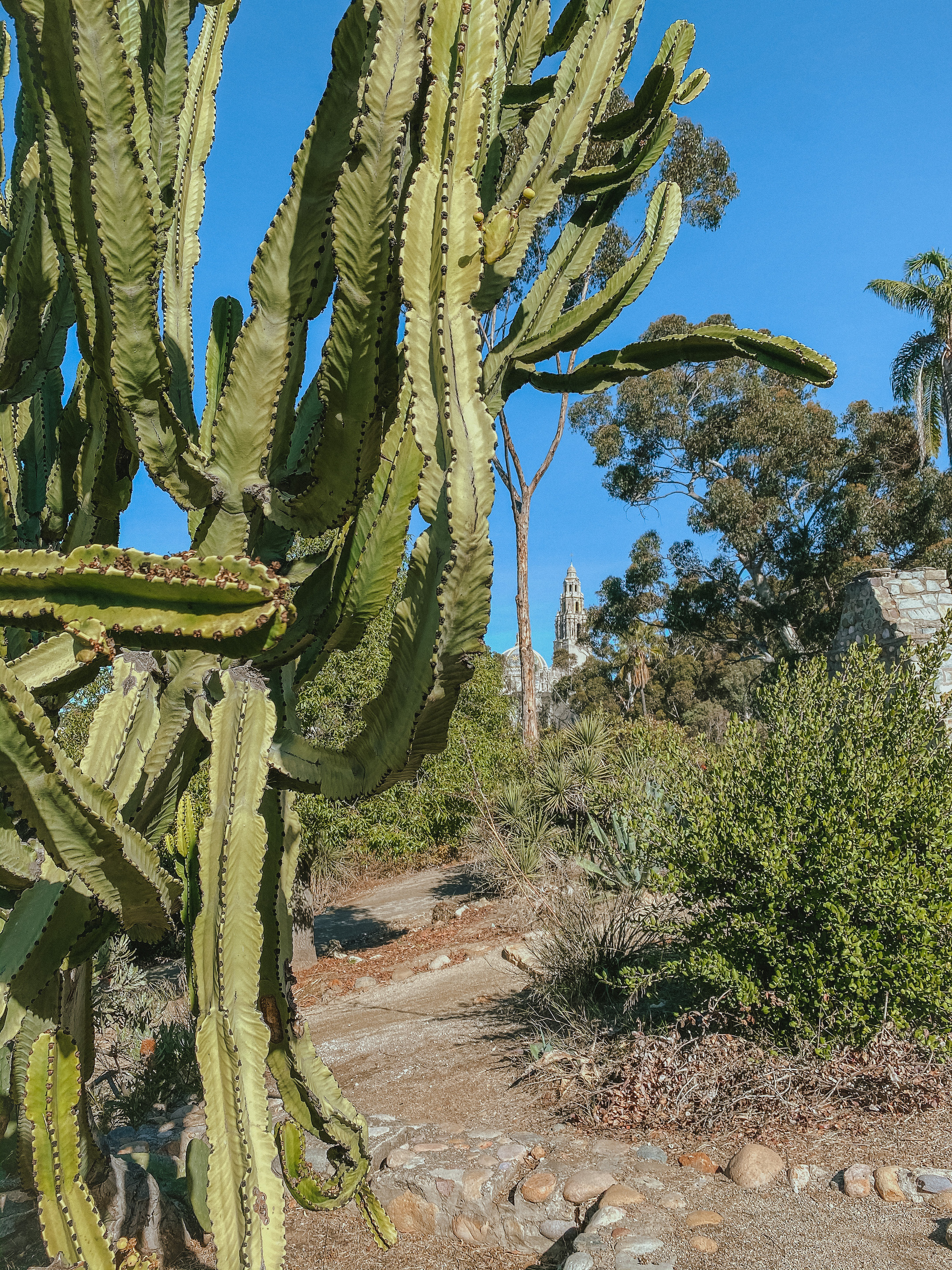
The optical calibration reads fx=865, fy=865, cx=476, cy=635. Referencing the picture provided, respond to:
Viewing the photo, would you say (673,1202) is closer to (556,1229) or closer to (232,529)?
(556,1229)

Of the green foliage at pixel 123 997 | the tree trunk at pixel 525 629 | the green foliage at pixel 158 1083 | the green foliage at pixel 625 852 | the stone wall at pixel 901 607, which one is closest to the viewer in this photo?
the green foliage at pixel 158 1083

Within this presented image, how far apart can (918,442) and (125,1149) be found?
2480 centimetres

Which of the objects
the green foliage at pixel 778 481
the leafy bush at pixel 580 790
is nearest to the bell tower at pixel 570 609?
the green foliage at pixel 778 481

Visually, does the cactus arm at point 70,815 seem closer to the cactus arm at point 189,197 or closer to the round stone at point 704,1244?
the cactus arm at point 189,197

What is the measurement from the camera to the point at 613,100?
1836 cm

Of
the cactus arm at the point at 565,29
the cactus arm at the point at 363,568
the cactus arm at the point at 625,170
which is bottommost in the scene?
the cactus arm at the point at 363,568

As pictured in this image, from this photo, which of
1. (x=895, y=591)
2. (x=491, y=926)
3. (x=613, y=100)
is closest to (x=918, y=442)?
(x=613, y=100)

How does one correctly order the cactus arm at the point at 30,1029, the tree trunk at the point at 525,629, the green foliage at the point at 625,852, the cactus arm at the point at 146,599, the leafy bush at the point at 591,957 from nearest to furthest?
the cactus arm at the point at 146,599, the cactus arm at the point at 30,1029, the green foliage at the point at 625,852, the leafy bush at the point at 591,957, the tree trunk at the point at 525,629

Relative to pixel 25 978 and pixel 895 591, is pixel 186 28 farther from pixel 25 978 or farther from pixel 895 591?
pixel 895 591

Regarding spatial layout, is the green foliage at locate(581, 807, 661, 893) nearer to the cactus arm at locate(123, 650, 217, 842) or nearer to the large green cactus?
the large green cactus

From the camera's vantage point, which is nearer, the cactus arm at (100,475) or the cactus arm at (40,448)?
the cactus arm at (100,475)

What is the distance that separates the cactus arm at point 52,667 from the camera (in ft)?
→ 7.41

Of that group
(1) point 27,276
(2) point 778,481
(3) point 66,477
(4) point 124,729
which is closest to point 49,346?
(1) point 27,276

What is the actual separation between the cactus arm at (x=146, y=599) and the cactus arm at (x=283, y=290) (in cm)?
77
